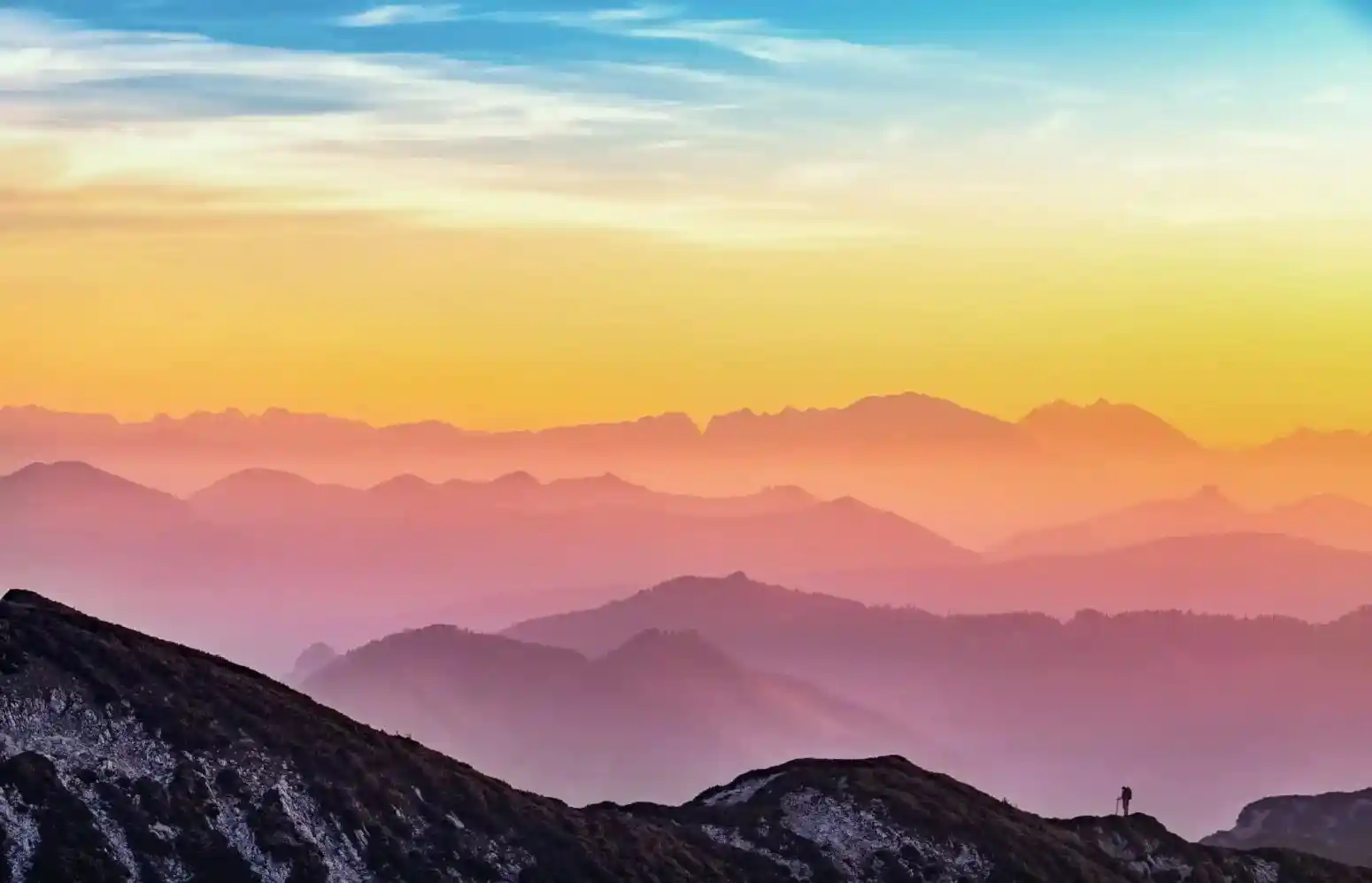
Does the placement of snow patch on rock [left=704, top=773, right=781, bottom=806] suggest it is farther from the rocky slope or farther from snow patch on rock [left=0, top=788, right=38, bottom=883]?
snow patch on rock [left=0, top=788, right=38, bottom=883]

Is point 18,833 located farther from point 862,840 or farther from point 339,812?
point 862,840

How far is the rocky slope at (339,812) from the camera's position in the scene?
4419 inches

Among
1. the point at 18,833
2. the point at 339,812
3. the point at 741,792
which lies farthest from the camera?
the point at 741,792

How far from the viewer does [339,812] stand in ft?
395

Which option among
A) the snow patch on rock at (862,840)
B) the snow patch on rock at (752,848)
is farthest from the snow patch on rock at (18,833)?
the snow patch on rock at (862,840)

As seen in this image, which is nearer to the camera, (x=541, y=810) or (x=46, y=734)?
(x=46, y=734)

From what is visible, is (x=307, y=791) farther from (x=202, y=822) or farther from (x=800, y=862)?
(x=800, y=862)

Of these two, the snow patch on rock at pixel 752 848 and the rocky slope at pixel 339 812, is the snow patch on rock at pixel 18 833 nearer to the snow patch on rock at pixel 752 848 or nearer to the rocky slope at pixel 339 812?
the rocky slope at pixel 339 812

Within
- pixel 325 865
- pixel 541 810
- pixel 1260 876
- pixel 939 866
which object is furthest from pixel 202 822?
pixel 1260 876

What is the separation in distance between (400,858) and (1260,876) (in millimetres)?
71295

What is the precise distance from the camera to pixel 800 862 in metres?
133

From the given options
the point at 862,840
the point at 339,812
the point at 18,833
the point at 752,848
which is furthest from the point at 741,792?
the point at 18,833

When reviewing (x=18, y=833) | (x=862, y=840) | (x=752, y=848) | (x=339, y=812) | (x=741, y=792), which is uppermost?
(x=741, y=792)

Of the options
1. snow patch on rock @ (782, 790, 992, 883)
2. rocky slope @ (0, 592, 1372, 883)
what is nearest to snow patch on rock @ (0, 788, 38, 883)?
rocky slope @ (0, 592, 1372, 883)
